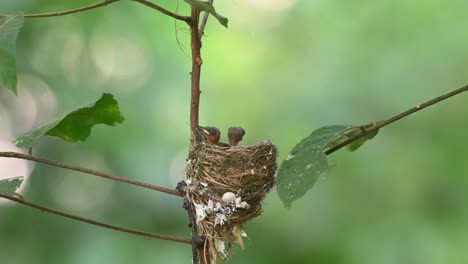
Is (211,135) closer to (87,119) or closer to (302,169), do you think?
(87,119)

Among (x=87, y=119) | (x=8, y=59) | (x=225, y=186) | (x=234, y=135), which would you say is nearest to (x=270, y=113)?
(x=234, y=135)

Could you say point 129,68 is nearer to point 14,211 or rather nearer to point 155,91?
point 155,91

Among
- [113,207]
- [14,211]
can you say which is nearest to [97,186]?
[113,207]

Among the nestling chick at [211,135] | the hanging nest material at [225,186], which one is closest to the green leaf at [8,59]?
the hanging nest material at [225,186]

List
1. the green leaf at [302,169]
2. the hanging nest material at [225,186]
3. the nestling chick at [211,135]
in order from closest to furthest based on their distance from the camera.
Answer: the green leaf at [302,169] → the hanging nest material at [225,186] → the nestling chick at [211,135]

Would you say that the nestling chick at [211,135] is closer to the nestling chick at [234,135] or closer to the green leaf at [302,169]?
the nestling chick at [234,135]

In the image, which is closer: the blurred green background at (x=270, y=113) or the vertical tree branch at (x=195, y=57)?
the vertical tree branch at (x=195, y=57)
